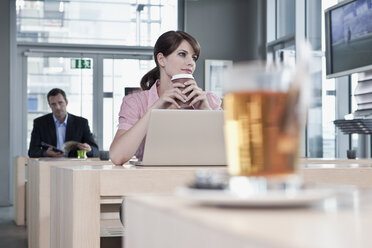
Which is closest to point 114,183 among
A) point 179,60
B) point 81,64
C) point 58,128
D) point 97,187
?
point 97,187

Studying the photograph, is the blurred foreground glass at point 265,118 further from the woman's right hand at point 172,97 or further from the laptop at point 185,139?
the woman's right hand at point 172,97

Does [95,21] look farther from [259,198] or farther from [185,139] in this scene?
[259,198]

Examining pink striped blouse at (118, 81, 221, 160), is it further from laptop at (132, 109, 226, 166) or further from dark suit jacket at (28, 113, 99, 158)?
dark suit jacket at (28, 113, 99, 158)

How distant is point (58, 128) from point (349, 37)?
11.7ft

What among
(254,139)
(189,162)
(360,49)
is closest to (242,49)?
(360,49)

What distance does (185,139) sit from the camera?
1830 millimetres

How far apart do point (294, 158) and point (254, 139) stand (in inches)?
1.7

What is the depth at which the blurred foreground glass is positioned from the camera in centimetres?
64

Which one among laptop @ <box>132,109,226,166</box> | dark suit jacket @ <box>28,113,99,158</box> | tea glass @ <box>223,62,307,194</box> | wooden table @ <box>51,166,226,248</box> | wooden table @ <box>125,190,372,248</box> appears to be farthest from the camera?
dark suit jacket @ <box>28,113,99,158</box>

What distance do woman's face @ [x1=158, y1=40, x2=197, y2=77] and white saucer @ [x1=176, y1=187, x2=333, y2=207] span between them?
2.28m

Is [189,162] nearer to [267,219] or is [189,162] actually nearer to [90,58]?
[267,219]

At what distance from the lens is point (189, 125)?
5.90 ft

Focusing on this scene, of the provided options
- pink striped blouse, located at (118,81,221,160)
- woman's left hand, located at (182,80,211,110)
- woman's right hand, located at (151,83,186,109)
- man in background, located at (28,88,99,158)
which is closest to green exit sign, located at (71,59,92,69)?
man in background, located at (28,88,99,158)

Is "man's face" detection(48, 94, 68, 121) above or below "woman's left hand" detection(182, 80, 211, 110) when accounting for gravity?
above
